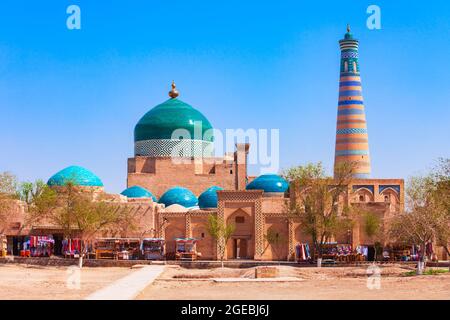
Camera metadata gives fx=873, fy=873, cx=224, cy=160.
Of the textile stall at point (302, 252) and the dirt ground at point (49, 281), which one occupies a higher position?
the textile stall at point (302, 252)

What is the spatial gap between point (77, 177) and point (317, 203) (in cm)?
1635

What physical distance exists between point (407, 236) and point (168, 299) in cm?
1864

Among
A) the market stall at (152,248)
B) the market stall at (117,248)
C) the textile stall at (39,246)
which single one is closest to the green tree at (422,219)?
the market stall at (152,248)

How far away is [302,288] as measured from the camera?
2503 centimetres

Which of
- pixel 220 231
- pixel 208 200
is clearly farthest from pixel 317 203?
pixel 208 200

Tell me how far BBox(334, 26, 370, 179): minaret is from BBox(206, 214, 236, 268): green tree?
18.1m

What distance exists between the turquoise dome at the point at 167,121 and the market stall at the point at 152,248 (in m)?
14.9

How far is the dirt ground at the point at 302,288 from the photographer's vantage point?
22250 mm

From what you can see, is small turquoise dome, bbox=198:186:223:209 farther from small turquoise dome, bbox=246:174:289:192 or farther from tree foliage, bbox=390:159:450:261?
tree foliage, bbox=390:159:450:261

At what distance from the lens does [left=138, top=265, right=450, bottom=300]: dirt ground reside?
876 inches

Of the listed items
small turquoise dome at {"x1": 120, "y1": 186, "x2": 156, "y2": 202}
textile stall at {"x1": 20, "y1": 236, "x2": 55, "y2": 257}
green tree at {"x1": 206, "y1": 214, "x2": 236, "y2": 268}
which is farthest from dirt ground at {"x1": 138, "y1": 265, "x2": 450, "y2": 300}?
small turquoise dome at {"x1": 120, "y1": 186, "x2": 156, "y2": 202}

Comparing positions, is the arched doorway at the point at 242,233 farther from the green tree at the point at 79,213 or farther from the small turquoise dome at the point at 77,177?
the small turquoise dome at the point at 77,177

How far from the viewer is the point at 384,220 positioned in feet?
143
